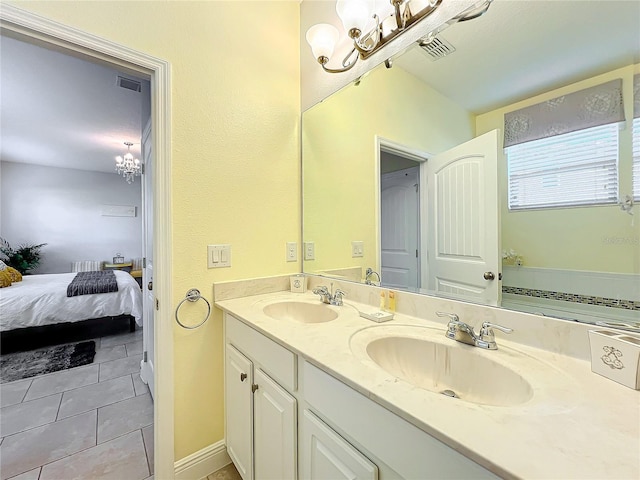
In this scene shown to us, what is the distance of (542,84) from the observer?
2.85ft

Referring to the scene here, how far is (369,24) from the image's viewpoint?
51.2 inches

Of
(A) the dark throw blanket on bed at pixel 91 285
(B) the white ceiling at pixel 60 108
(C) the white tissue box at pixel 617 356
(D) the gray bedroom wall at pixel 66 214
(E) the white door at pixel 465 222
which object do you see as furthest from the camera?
(D) the gray bedroom wall at pixel 66 214

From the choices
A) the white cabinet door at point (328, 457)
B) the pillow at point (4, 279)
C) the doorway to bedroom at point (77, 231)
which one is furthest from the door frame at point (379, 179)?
the pillow at point (4, 279)

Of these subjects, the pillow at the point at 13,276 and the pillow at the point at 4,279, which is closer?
the pillow at the point at 4,279

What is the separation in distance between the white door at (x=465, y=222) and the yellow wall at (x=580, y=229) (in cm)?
5

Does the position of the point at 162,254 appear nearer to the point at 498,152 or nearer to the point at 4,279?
the point at 498,152

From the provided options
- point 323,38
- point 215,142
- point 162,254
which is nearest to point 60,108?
point 215,142

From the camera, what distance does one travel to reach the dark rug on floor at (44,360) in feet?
7.64

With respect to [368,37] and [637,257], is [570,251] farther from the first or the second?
[368,37]

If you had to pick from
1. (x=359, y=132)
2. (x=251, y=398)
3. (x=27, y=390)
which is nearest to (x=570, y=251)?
(x=359, y=132)

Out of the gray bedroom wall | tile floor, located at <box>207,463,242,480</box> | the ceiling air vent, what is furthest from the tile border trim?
the gray bedroom wall

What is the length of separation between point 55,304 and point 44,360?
2.00ft

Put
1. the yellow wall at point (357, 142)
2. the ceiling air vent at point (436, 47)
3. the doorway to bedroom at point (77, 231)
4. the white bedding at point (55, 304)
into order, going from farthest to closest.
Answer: the white bedding at point (55, 304) < the doorway to bedroom at point (77, 231) < the yellow wall at point (357, 142) < the ceiling air vent at point (436, 47)

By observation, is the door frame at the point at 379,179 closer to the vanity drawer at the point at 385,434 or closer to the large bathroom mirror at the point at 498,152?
the large bathroom mirror at the point at 498,152
